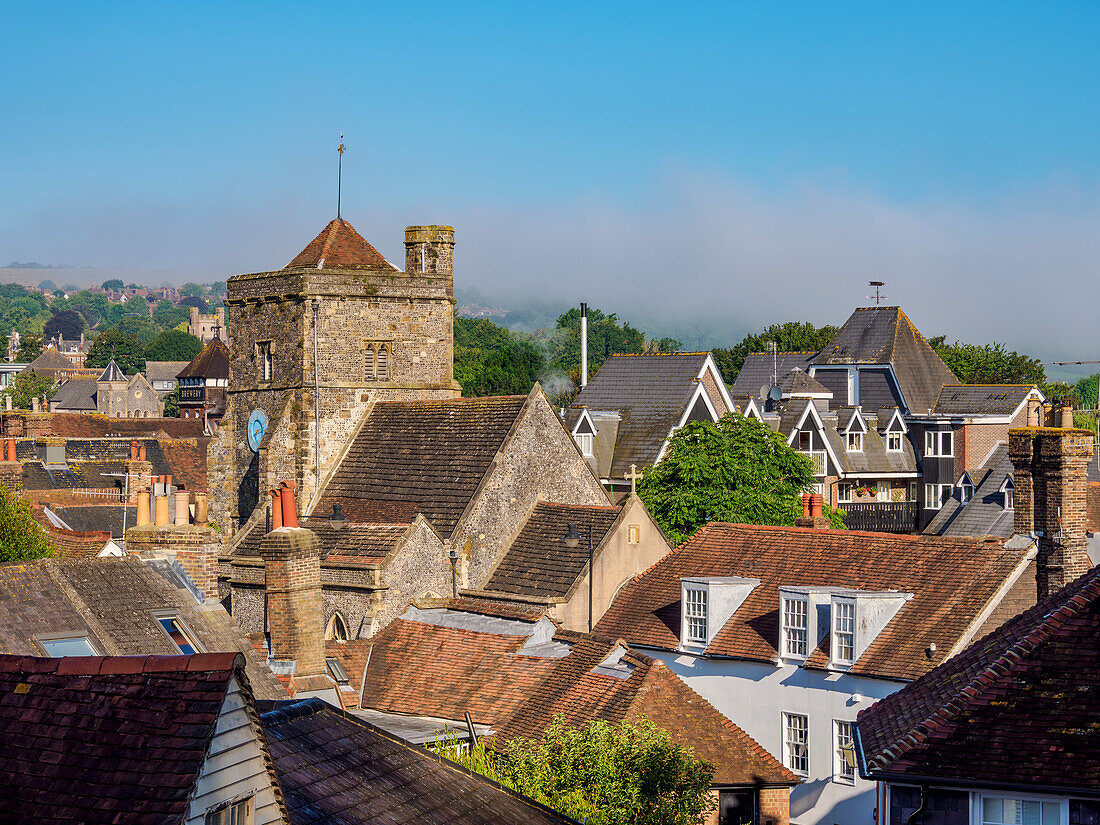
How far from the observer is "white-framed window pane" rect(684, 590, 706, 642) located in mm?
32062

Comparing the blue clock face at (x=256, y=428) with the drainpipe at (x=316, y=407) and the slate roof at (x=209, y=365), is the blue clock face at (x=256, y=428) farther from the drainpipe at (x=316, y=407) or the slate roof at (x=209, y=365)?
the slate roof at (x=209, y=365)

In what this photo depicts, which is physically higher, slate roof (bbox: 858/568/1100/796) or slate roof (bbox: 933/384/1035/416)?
slate roof (bbox: 933/384/1035/416)

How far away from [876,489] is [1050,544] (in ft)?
175

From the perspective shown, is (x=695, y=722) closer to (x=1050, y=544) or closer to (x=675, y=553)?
(x=1050, y=544)

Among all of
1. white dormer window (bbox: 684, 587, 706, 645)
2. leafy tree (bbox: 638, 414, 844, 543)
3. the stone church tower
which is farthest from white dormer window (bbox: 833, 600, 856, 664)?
the stone church tower

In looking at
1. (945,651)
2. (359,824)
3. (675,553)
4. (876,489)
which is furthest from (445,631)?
(876,489)

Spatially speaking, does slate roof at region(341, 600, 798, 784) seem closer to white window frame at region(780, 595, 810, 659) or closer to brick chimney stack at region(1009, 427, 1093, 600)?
white window frame at region(780, 595, 810, 659)

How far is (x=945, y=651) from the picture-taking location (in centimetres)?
2714

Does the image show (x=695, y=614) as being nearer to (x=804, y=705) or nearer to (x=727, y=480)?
(x=804, y=705)

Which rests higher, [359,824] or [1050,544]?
[1050,544]

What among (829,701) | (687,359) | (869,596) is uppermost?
(687,359)

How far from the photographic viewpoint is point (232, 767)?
8672 millimetres

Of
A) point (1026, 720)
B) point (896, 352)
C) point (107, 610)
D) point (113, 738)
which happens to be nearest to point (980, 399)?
point (896, 352)

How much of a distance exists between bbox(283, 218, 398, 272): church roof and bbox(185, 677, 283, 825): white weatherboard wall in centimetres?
3535
